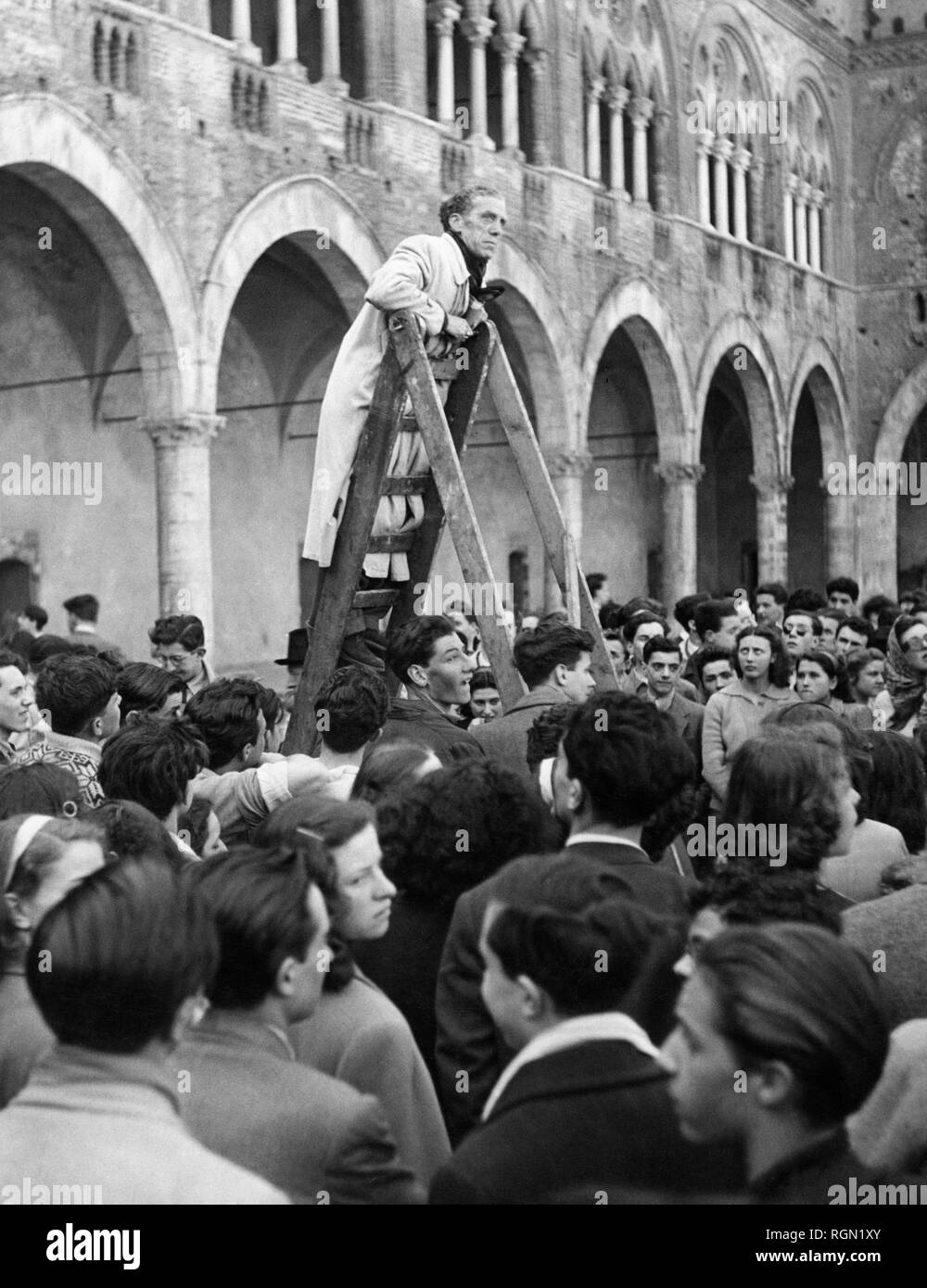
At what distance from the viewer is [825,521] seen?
2892 centimetres

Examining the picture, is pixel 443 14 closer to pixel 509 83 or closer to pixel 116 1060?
pixel 509 83

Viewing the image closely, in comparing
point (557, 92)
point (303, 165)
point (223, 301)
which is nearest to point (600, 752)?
point (223, 301)

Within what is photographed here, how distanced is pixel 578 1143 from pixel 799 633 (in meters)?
6.15

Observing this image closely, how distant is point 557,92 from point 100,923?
60.1 feet

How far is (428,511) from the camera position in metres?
5.51

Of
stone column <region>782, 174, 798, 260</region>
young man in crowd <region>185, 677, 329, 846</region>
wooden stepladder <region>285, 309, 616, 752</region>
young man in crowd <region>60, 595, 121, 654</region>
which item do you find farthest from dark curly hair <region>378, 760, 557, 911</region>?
stone column <region>782, 174, 798, 260</region>

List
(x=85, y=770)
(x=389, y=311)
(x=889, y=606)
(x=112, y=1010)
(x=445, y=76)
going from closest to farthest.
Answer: (x=112, y=1010)
(x=85, y=770)
(x=389, y=311)
(x=889, y=606)
(x=445, y=76)

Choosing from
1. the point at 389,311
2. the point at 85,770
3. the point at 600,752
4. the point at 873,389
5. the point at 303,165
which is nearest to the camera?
the point at 600,752

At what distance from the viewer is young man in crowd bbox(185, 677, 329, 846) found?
446 cm

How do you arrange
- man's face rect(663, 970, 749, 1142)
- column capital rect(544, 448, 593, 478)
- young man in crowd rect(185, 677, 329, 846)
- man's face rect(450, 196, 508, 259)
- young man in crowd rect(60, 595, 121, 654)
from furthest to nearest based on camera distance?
column capital rect(544, 448, 593, 478) → young man in crowd rect(60, 595, 121, 654) → man's face rect(450, 196, 508, 259) → young man in crowd rect(185, 677, 329, 846) → man's face rect(663, 970, 749, 1142)

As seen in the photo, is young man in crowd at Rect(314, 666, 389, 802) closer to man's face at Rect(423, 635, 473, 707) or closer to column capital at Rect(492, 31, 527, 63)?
man's face at Rect(423, 635, 473, 707)

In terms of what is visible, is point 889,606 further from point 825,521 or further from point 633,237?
point 825,521

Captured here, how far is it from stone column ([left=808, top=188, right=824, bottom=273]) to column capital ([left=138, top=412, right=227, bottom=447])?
47.5ft

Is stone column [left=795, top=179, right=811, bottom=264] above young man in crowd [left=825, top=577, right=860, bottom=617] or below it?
above
